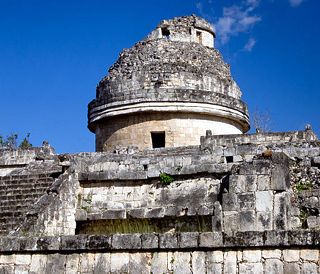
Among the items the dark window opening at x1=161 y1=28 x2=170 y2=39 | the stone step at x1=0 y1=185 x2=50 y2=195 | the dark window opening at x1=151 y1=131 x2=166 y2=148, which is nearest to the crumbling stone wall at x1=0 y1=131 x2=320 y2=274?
the stone step at x1=0 y1=185 x2=50 y2=195

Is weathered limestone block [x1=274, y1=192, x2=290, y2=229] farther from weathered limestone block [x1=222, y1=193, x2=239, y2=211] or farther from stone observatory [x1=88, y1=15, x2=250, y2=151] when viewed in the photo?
stone observatory [x1=88, y1=15, x2=250, y2=151]

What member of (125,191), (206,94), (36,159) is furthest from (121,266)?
(206,94)

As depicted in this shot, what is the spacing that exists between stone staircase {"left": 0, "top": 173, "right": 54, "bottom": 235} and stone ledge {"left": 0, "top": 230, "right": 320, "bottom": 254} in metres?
5.46

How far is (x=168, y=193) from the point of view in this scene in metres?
12.1

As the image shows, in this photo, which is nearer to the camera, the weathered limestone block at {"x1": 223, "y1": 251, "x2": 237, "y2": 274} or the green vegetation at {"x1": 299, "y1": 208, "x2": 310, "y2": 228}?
the weathered limestone block at {"x1": 223, "y1": 251, "x2": 237, "y2": 274}

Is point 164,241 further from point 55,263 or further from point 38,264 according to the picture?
point 38,264

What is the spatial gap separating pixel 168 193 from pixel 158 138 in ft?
25.0

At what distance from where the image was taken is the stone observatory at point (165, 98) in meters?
19.3

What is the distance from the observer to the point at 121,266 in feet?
22.6

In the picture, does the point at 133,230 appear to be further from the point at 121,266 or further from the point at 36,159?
the point at 36,159

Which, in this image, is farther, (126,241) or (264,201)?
(264,201)

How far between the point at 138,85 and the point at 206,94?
232cm

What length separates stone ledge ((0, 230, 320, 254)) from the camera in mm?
6348

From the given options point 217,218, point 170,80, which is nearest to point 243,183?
point 217,218
